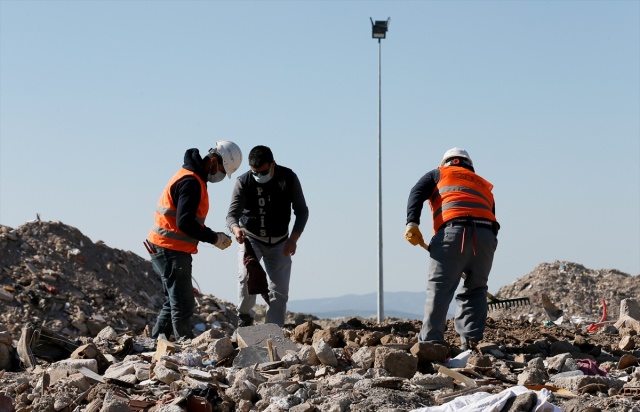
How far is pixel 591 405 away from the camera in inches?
241

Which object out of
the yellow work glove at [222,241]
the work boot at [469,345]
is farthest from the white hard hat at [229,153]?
the work boot at [469,345]

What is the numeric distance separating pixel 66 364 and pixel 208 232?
74.6 inches

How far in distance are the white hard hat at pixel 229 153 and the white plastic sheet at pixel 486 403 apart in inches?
156

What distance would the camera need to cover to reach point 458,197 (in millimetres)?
8680

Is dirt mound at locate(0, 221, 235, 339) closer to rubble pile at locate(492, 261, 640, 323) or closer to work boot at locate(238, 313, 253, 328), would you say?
work boot at locate(238, 313, 253, 328)

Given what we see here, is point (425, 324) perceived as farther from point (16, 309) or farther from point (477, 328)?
point (16, 309)

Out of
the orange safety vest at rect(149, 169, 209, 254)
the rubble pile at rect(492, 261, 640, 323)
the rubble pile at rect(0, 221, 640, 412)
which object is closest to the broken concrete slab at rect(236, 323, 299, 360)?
the rubble pile at rect(0, 221, 640, 412)

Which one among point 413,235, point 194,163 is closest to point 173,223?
point 194,163

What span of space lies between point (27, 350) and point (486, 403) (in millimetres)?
4293

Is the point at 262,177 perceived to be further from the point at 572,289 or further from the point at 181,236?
the point at 572,289

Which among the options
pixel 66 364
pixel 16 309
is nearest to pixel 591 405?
pixel 66 364

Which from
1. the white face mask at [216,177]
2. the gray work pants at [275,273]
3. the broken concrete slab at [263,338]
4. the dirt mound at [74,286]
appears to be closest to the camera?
the broken concrete slab at [263,338]

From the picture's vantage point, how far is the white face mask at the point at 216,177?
365 inches

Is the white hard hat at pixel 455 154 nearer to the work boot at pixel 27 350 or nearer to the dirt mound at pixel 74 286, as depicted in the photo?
the work boot at pixel 27 350
